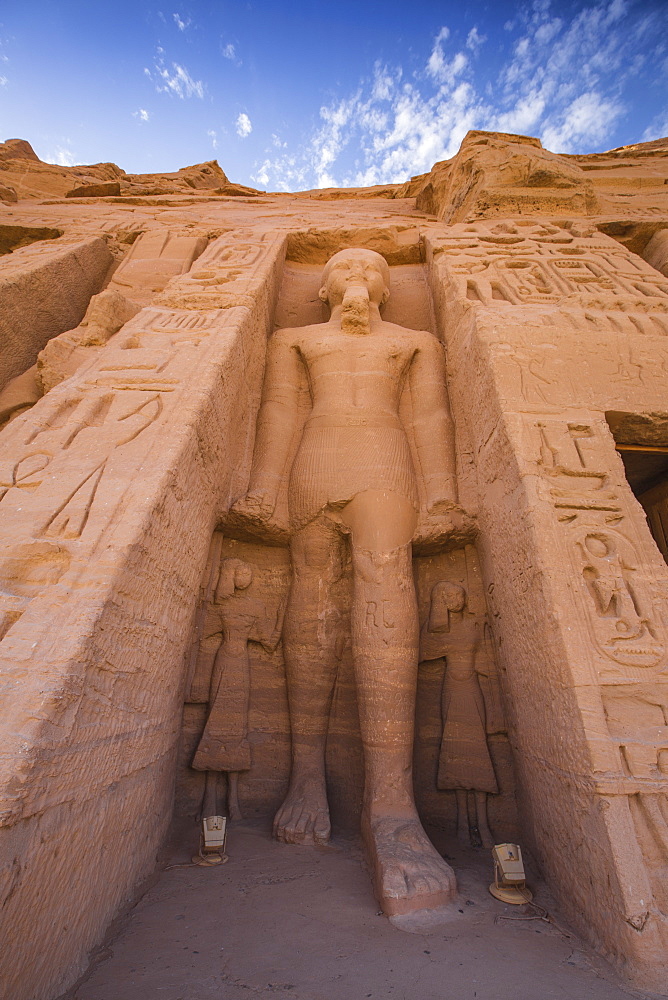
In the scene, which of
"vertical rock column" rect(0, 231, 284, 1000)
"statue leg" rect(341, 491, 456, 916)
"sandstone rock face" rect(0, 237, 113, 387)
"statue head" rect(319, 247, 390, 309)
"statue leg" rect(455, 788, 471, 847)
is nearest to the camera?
"vertical rock column" rect(0, 231, 284, 1000)

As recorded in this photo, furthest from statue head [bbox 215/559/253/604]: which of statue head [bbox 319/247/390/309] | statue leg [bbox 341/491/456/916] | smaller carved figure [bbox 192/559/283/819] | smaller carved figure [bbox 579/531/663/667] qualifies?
statue head [bbox 319/247/390/309]

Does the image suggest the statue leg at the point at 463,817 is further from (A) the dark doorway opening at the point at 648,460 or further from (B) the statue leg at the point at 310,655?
(A) the dark doorway opening at the point at 648,460

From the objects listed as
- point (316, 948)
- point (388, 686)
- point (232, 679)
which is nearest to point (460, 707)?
point (388, 686)

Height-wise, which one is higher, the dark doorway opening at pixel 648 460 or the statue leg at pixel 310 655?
the dark doorway opening at pixel 648 460

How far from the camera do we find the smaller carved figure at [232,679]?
2893 millimetres

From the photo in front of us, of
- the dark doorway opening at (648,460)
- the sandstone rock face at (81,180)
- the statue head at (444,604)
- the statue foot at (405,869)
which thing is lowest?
the statue foot at (405,869)

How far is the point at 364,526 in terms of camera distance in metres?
3.10

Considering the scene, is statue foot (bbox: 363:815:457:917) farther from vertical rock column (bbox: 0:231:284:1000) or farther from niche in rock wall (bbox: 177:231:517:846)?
vertical rock column (bbox: 0:231:284:1000)

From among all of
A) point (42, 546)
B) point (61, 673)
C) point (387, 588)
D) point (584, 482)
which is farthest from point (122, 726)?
point (584, 482)

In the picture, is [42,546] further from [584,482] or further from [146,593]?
[584,482]

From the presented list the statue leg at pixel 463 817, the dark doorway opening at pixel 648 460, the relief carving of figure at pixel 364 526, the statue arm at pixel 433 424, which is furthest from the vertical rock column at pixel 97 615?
the dark doorway opening at pixel 648 460

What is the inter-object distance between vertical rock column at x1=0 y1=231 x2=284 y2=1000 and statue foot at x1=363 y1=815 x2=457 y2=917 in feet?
3.21

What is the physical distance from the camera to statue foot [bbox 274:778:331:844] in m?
2.57

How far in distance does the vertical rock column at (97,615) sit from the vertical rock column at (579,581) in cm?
166
